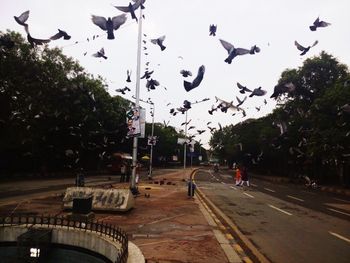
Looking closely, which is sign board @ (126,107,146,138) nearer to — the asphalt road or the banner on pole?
the banner on pole

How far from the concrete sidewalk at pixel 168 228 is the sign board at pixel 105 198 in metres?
0.31

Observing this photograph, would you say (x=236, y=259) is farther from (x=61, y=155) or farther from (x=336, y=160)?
(x=61, y=155)

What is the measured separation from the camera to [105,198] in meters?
16.9

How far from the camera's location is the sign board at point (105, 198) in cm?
1656

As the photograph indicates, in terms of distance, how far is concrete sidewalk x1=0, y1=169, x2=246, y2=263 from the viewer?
9688mm

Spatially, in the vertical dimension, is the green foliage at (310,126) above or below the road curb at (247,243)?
above

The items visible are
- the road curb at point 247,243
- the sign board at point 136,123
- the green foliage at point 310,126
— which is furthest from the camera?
the green foliage at point 310,126

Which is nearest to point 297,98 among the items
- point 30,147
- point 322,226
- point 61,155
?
point 61,155

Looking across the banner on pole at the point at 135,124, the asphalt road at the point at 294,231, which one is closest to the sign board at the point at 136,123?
the banner on pole at the point at 135,124

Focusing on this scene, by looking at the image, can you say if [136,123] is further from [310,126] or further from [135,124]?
[310,126]

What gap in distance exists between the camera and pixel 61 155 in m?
48.8

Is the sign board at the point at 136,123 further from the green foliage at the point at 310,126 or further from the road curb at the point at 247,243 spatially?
the green foliage at the point at 310,126

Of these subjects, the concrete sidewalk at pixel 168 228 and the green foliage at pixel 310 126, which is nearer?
the concrete sidewalk at pixel 168 228

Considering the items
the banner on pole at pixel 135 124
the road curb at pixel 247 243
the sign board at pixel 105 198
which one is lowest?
the road curb at pixel 247 243
